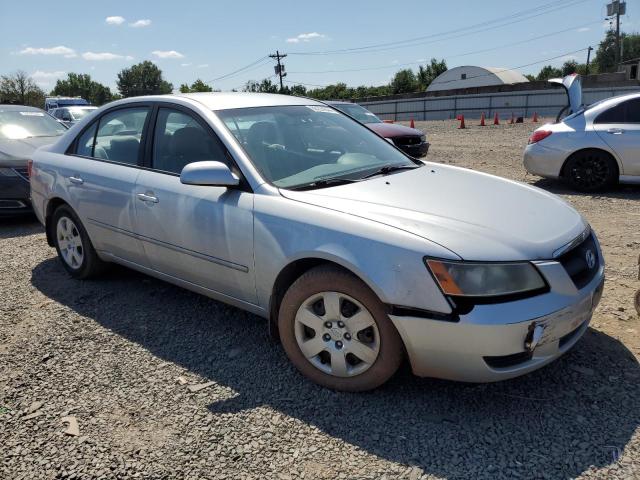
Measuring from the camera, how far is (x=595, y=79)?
3142cm

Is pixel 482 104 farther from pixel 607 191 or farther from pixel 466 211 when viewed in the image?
pixel 466 211

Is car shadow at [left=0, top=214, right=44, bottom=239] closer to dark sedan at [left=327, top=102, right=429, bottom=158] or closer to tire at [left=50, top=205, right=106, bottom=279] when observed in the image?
tire at [left=50, top=205, right=106, bottom=279]

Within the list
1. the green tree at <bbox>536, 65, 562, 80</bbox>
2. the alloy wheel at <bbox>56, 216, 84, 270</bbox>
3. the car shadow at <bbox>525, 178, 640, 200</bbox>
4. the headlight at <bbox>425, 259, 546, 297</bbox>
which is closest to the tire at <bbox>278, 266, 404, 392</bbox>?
the headlight at <bbox>425, 259, 546, 297</bbox>

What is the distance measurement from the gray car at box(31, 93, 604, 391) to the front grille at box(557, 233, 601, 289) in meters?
0.01

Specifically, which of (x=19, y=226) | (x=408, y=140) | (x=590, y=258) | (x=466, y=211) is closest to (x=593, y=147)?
(x=408, y=140)

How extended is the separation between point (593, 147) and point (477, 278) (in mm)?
6313

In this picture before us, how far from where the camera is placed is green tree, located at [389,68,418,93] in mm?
81812

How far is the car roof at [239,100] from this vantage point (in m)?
3.73

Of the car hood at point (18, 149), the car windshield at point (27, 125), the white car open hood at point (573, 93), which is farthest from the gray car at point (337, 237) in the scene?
the white car open hood at point (573, 93)

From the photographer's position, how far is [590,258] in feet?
9.54

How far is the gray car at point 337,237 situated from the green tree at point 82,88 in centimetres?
11152

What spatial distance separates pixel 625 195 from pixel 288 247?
21.6 ft

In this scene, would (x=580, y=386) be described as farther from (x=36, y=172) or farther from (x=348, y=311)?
(x=36, y=172)

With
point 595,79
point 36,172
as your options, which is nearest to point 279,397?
point 36,172
